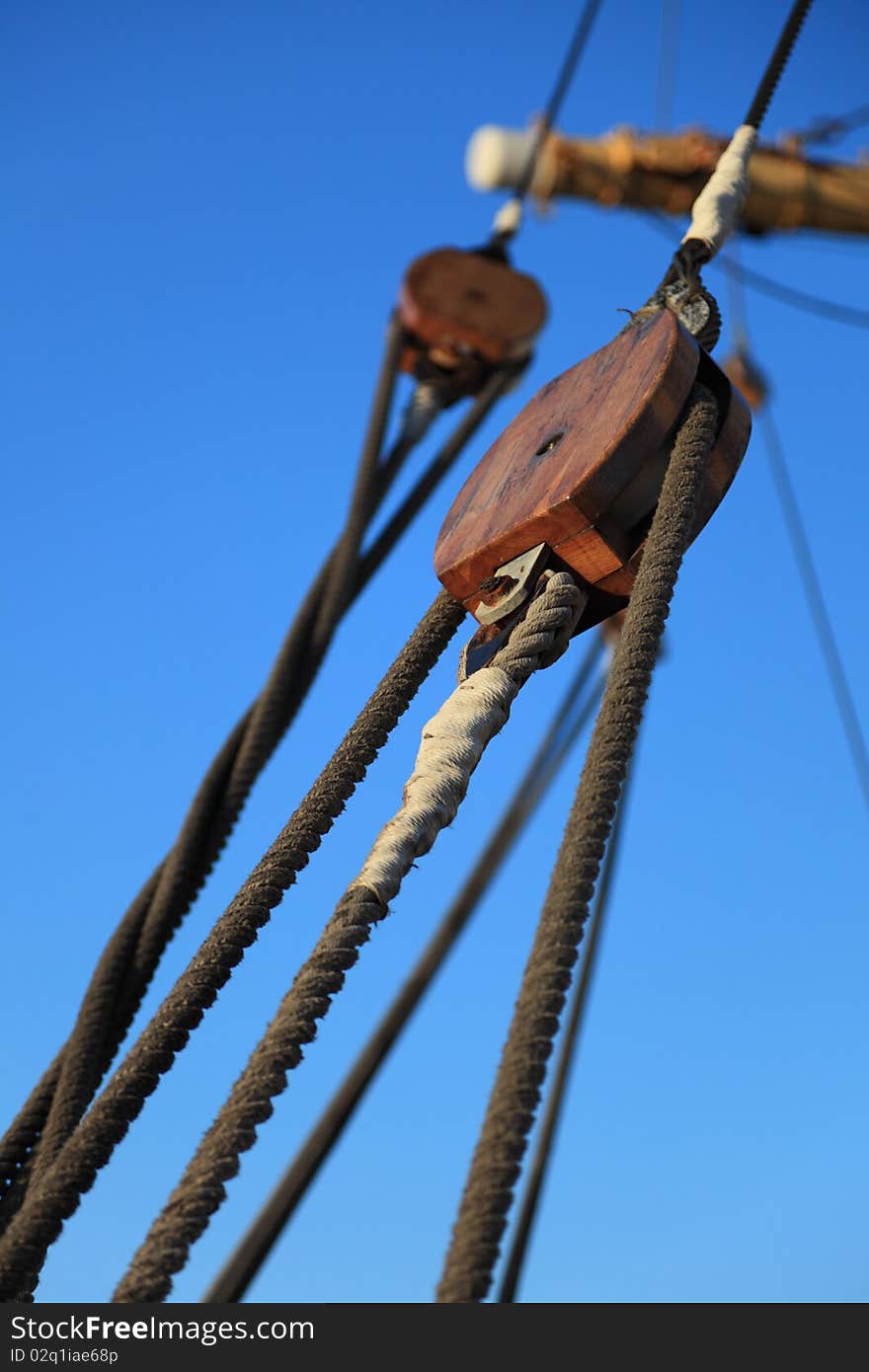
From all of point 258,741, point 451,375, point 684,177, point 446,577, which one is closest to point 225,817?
point 258,741

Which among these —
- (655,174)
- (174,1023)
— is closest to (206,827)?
(174,1023)

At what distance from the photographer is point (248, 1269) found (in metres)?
1.14

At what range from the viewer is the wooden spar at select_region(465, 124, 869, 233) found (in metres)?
6.24

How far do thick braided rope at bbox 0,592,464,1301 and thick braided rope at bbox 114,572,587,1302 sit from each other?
0.26ft

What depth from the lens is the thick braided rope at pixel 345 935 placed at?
99cm

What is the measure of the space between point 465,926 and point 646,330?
1.68 m

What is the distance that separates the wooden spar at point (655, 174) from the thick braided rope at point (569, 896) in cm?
522

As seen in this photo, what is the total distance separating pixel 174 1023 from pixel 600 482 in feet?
1.88

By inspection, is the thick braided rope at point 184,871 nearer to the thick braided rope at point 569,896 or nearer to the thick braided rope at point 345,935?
the thick braided rope at point 345,935

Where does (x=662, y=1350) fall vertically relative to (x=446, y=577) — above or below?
below

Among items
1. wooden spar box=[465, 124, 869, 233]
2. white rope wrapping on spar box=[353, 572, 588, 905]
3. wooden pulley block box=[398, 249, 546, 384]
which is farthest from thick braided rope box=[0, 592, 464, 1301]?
wooden spar box=[465, 124, 869, 233]

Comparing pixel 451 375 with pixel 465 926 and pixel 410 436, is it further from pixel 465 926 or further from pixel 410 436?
pixel 465 926

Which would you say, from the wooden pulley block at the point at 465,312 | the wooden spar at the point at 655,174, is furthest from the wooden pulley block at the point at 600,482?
the wooden spar at the point at 655,174

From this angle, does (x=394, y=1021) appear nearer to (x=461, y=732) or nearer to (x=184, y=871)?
(x=184, y=871)
